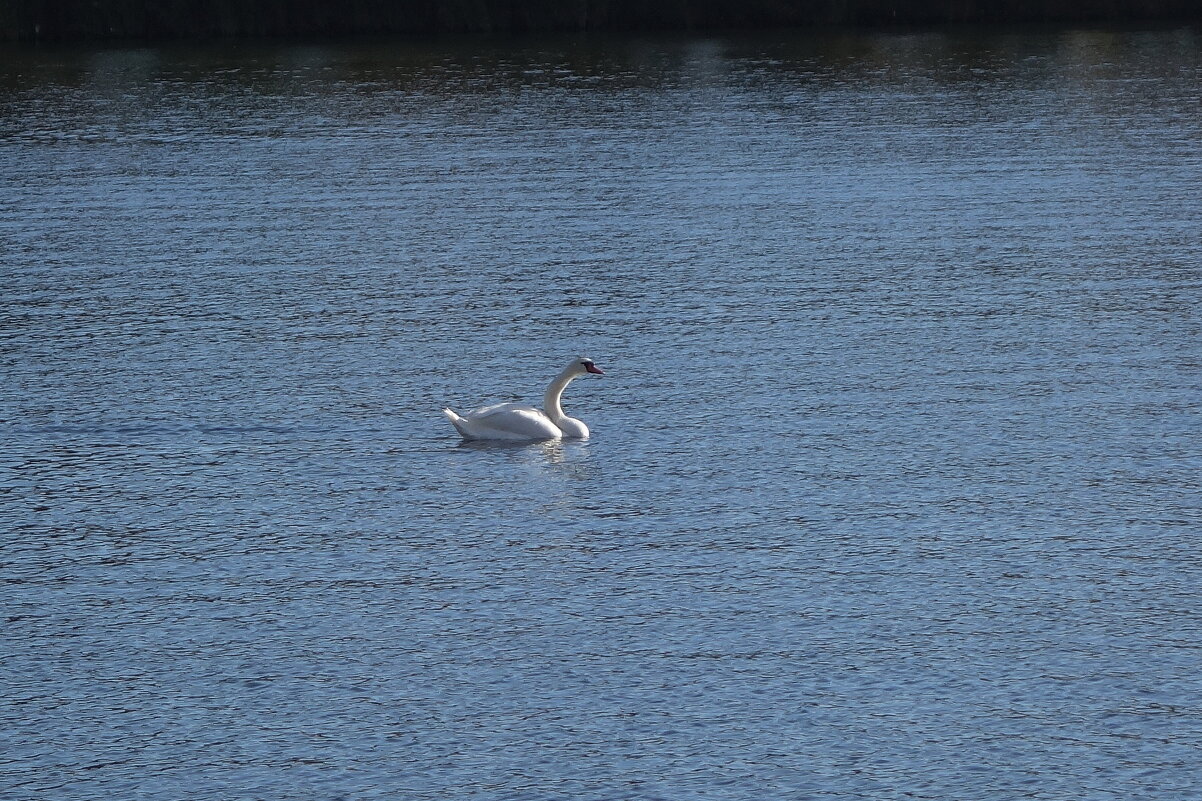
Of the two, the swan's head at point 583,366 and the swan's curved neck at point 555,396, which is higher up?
the swan's head at point 583,366

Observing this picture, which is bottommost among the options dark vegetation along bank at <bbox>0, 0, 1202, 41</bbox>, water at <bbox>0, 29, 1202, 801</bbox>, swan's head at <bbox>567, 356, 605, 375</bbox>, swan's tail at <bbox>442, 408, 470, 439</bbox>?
water at <bbox>0, 29, 1202, 801</bbox>

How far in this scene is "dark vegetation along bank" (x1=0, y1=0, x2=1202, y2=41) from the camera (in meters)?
64.0

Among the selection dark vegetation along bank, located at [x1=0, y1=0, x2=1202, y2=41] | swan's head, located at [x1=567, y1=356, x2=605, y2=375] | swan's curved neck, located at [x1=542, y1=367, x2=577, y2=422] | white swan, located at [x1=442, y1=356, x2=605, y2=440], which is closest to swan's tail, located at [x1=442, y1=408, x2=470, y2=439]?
white swan, located at [x1=442, y1=356, x2=605, y2=440]

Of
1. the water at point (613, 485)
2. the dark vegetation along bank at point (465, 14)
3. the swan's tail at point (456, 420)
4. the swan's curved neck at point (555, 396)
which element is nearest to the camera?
the water at point (613, 485)

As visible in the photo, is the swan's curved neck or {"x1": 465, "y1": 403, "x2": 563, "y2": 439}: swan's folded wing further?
the swan's curved neck

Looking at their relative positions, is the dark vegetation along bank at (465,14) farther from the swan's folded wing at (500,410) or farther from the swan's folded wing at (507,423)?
the swan's folded wing at (507,423)

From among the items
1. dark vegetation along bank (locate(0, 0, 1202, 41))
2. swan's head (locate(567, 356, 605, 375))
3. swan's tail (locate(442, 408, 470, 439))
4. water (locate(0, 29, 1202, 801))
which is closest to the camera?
water (locate(0, 29, 1202, 801))

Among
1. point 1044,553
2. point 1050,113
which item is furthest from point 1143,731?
point 1050,113

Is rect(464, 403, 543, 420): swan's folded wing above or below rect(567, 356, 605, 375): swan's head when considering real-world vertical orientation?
below

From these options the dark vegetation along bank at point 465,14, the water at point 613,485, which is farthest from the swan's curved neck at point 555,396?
the dark vegetation along bank at point 465,14

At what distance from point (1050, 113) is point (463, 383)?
25.0 m

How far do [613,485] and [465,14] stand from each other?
51215 millimetres

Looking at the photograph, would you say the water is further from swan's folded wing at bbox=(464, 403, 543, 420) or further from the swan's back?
swan's folded wing at bbox=(464, 403, 543, 420)

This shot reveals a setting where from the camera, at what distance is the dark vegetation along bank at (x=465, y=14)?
6400 cm
